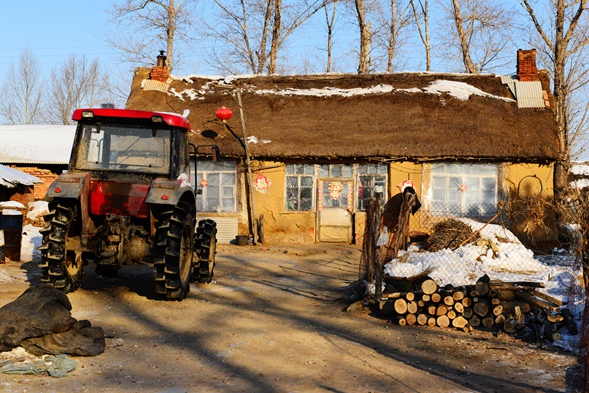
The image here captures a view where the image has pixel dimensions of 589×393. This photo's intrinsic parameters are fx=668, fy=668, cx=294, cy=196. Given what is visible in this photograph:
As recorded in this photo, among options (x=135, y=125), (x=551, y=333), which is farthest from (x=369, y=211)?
(x=135, y=125)

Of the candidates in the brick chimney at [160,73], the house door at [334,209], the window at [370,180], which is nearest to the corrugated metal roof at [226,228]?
the house door at [334,209]

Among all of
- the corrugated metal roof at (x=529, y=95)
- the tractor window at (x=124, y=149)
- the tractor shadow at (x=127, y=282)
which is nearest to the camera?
the tractor window at (x=124, y=149)

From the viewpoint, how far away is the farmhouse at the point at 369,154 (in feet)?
61.1

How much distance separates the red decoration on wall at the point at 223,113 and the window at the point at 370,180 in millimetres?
4064

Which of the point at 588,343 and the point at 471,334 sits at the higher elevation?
the point at 588,343

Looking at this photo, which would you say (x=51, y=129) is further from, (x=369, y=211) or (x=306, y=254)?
(x=369, y=211)

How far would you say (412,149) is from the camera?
18562mm

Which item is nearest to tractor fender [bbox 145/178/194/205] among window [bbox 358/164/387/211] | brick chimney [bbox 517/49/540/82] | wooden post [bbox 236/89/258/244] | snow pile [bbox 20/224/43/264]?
snow pile [bbox 20/224/43/264]

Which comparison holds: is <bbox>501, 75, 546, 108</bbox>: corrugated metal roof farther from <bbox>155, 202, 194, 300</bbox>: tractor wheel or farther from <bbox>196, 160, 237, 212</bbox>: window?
<bbox>155, 202, 194, 300</bbox>: tractor wheel

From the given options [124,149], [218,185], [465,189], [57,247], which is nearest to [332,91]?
[218,185]

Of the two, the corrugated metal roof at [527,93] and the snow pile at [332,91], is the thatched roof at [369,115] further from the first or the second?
the corrugated metal roof at [527,93]

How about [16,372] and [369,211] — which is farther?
[369,211]

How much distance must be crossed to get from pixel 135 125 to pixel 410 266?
15.6 ft

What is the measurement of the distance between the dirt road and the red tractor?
1.98 feet
